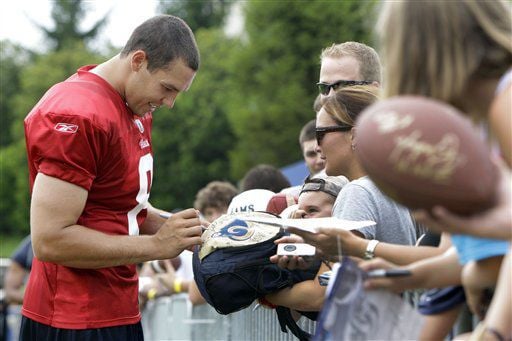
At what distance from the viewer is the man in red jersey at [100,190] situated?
4613 millimetres

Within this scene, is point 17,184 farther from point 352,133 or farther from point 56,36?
point 352,133

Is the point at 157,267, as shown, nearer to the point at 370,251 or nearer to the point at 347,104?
the point at 347,104

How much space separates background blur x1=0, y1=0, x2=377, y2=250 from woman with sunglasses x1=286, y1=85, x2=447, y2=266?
24443 mm

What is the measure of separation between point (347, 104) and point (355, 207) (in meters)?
0.69

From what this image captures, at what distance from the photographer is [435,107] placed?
2535mm

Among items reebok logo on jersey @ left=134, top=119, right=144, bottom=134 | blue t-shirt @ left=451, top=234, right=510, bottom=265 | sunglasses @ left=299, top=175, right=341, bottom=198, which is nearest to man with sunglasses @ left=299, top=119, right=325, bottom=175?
sunglasses @ left=299, top=175, right=341, bottom=198

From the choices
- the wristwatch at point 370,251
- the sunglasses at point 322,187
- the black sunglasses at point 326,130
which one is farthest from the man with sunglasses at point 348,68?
the wristwatch at point 370,251

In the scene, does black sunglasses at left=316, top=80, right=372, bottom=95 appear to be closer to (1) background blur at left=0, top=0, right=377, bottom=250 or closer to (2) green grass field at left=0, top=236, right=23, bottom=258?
(1) background blur at left=0, top=0, right=377, bottom=250

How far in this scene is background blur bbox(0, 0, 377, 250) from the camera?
123 feet

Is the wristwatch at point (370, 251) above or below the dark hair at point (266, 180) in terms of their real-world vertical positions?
below

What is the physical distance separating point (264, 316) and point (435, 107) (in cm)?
338

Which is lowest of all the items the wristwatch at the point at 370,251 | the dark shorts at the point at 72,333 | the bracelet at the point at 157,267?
the dark shorts at the point at 72,333

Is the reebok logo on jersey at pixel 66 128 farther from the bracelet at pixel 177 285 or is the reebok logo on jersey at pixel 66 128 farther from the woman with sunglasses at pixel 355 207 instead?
the bracelet at pixel 177 285

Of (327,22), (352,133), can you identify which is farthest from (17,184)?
(352,133)
